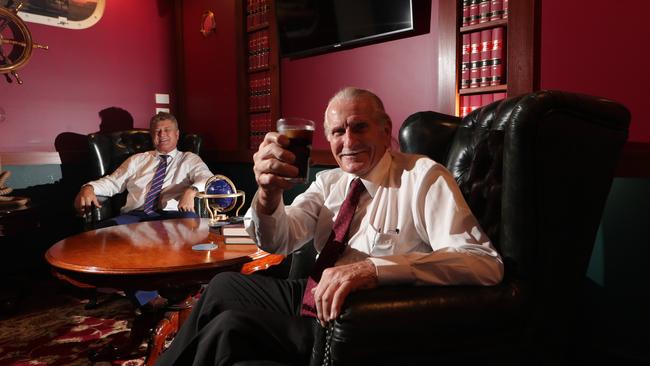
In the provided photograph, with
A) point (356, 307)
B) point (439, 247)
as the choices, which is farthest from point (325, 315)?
point (439, 247)

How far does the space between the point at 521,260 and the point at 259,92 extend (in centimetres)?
308

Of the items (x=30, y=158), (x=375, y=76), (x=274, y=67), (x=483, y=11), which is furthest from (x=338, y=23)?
(x=30, y=158)

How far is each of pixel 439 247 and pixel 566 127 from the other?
0.43 metres

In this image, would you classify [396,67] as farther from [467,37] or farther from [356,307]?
[356,307]

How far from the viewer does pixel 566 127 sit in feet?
3.56

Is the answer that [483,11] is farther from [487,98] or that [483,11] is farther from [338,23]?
[338,23]

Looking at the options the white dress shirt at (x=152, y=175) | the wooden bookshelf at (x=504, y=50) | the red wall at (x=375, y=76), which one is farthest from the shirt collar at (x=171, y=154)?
the wooden bookshelf at (x=504, y=50)

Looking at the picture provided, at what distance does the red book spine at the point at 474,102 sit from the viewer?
245cm

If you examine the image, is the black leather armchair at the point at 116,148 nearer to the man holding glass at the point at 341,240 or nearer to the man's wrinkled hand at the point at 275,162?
the man holding glass at the point at 341,240

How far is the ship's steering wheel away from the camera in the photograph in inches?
132

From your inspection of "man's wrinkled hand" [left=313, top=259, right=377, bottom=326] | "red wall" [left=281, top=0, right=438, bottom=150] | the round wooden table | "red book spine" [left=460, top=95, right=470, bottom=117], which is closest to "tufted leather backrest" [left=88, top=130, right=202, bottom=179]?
"red wall" [left=281, top=0, right=438, bottom=150]

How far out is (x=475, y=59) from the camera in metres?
2.44

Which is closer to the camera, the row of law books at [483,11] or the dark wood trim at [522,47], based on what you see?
the dark wood trim at [522,47]

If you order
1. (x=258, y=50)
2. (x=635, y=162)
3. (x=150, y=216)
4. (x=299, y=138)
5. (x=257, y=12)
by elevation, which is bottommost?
(x=150, y=216)
